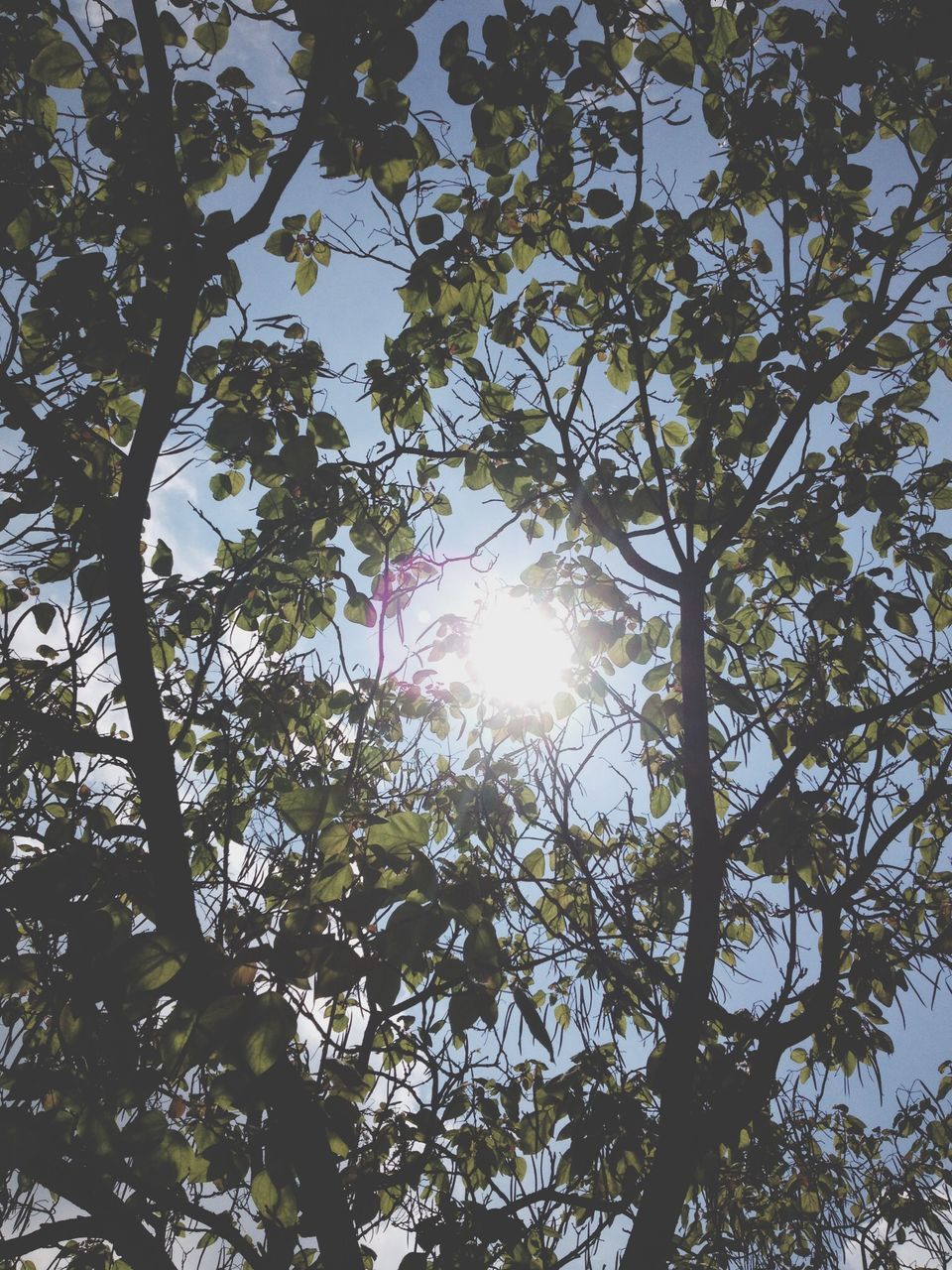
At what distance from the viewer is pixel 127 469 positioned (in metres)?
2.29

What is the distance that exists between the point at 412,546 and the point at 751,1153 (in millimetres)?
2867

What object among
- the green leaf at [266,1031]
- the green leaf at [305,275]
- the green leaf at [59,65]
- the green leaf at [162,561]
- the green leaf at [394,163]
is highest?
the green leaf at [305,275]

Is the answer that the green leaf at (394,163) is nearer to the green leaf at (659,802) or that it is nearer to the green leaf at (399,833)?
the green leaf at (399,833)

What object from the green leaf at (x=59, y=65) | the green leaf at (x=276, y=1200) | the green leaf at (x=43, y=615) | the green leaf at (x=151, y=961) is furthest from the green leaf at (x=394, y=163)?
the green leaf at (x=276, y=1200)

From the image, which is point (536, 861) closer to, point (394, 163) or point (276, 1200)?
point (276, 1200)

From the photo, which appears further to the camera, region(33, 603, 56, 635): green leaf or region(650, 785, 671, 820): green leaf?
region(650, 785, 671, 820): green leaf

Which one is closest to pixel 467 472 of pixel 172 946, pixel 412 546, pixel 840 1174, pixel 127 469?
pixel 412 546

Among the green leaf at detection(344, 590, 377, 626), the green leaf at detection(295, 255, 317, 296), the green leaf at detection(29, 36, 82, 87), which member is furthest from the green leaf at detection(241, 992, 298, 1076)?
the green leaf at detection(29, 36, 82, 87)

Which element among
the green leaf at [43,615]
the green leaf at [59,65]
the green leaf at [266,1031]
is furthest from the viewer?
the green leaf at [43,615]

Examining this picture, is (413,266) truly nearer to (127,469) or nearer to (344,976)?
(127,469)

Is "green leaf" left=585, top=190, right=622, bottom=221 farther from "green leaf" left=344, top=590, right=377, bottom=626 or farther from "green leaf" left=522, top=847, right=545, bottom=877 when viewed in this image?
"green leaf" left=522, top=847, right=545, bottom=877

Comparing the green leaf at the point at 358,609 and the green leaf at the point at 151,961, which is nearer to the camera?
the green leaf at the point at 151,961

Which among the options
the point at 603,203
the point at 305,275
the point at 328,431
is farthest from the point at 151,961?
the point at 603,203

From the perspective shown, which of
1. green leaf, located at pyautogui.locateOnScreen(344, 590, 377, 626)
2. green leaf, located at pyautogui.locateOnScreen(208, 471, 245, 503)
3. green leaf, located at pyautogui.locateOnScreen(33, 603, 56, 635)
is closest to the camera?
green leaf, located at pyautogui.locateOnScreen(33, 603, 56, 635)
